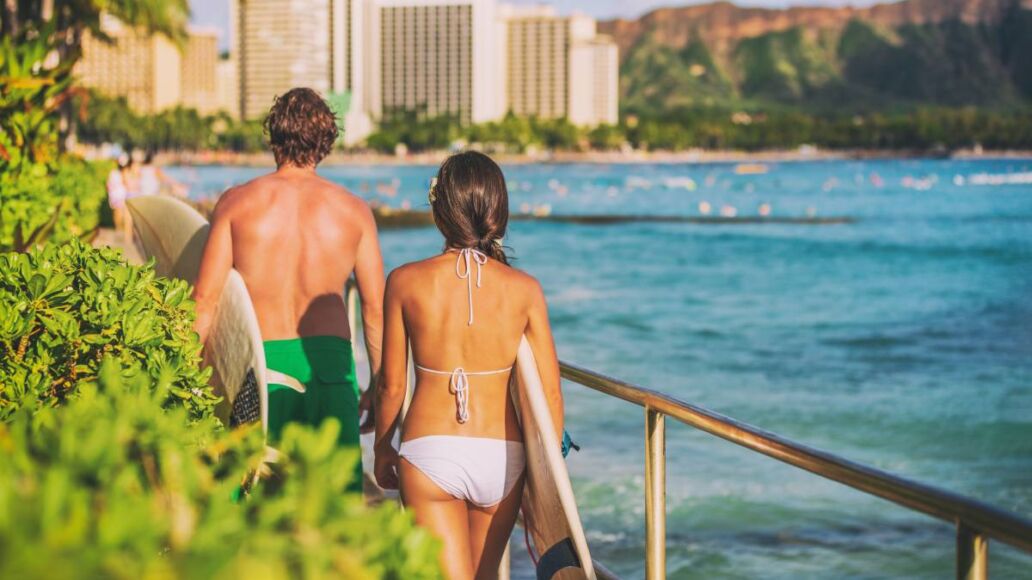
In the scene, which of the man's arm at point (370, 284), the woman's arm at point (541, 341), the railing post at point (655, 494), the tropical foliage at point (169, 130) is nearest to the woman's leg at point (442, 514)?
the woman's arm at point (541, 341)

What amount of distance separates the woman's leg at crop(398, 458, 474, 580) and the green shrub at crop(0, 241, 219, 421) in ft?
1.52

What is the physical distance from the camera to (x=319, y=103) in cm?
367

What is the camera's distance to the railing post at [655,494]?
306cm

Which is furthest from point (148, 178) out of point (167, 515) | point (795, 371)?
point (167, 515)

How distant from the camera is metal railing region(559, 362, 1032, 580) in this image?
1.93m

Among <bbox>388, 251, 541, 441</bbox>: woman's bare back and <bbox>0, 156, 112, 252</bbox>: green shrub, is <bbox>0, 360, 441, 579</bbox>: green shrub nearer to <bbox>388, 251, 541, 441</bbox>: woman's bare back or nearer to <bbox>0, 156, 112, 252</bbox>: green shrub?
<bbox>388, 251, 541, 441</bbox>: woman's bare back

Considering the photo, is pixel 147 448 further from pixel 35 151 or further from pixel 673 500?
pixel 673 500

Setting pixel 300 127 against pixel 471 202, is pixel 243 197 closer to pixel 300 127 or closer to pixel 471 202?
pixel 300 127

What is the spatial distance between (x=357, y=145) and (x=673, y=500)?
188 m

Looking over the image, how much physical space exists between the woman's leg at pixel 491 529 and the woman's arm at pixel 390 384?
0.81 feet

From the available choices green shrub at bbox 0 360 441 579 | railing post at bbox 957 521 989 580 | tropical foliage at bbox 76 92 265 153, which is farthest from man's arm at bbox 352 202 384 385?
tropical foliage at bbox 76 92 265 153

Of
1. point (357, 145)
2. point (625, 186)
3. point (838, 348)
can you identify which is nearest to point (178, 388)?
point (838, 348)

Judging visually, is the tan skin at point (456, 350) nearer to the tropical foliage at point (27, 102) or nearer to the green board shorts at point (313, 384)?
the green board shorts at point (313, 384)

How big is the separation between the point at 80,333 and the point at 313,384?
3.01ft
